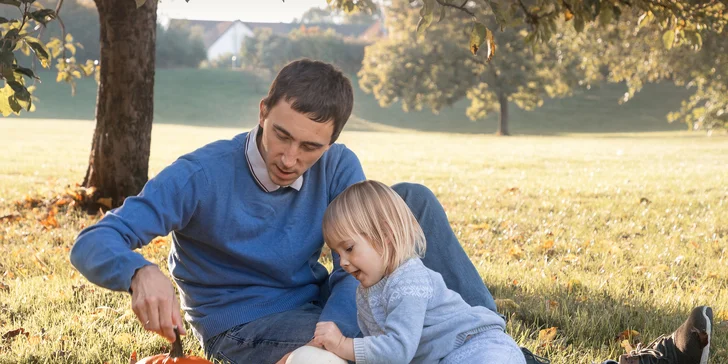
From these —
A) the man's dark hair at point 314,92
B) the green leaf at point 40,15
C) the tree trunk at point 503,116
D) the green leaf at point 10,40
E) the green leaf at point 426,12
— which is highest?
the green leaf at point 426,12

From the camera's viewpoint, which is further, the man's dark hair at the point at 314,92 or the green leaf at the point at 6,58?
the green leaf at the point at 6,58

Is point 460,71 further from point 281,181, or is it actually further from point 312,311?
point 281,181

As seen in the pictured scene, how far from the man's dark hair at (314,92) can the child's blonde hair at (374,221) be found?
343 mm

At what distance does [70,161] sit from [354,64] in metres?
46.0

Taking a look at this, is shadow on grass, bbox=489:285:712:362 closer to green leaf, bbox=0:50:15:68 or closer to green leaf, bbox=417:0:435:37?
green leaf, bbox=417:0:435:37

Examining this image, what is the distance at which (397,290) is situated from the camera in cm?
248

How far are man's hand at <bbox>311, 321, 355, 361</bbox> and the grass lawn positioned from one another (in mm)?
1011

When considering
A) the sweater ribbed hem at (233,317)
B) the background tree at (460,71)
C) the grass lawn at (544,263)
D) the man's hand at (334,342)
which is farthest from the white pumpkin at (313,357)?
the background tree at (460,71)

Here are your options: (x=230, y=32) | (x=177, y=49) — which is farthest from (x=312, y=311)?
(x=230, y=32)

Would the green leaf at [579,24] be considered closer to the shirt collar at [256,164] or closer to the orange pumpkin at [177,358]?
the shirt collar at [256,164]

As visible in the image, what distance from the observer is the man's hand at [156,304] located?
2.05 metres

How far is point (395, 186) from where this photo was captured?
318 cm

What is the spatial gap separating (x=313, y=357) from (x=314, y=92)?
0.96 m

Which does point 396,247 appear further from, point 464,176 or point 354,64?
point 354,64
